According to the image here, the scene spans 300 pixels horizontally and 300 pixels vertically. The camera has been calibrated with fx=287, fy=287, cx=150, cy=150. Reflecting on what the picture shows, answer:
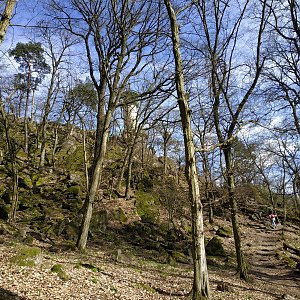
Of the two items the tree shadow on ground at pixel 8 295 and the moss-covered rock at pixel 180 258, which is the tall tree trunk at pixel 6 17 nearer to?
the tree shadow on ground at pixel 8 295

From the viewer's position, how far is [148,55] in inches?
440

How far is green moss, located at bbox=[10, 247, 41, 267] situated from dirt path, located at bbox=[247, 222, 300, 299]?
6.81 m

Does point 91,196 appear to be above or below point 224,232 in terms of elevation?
above

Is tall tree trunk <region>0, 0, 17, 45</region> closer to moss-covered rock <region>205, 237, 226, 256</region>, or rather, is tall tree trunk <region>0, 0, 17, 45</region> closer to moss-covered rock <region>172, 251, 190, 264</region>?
moss-covered rock <region>172, 251, 190, 264</region>

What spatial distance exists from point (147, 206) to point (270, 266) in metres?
9.37

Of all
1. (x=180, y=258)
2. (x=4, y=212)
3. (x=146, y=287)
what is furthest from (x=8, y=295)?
(x=4, y=212)

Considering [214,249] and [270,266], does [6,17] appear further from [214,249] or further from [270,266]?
[270,266]

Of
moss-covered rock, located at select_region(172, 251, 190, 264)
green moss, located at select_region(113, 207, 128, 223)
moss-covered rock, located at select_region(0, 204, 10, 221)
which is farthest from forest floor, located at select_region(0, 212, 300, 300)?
green moss, located at select_region(113, 207, 128, 223)

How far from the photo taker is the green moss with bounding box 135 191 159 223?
1922cm

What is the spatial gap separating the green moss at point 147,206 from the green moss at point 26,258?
12.5m

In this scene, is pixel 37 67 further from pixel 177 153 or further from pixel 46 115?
pixel 177 153

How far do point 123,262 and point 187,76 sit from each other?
20.4ft

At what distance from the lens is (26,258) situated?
6.26 metres

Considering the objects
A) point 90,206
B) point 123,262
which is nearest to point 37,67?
point 90,206
